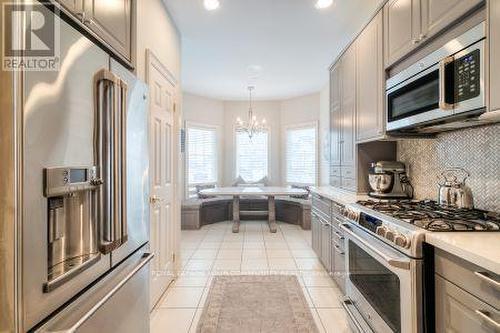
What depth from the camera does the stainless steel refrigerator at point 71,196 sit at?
2.58 feet

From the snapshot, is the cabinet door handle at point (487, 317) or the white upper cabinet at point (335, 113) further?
the white upper cabinet at point (335, 113)

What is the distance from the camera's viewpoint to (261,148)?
7086 millimetres

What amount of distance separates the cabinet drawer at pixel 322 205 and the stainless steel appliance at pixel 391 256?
742 millimetres

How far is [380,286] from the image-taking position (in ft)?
5.37

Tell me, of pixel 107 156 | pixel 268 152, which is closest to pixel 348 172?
pixel 107 156

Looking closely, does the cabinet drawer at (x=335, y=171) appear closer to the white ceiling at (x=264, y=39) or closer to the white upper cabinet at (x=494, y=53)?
the white ceiling at (x=264, y=39)

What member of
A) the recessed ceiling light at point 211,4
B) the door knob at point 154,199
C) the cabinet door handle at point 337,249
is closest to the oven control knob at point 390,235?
the cabinet door handle at point 337,249

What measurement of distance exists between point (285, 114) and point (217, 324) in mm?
5571

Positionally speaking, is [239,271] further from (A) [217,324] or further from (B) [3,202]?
(B) [3,202]

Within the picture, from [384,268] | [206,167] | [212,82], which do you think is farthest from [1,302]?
[206,167]

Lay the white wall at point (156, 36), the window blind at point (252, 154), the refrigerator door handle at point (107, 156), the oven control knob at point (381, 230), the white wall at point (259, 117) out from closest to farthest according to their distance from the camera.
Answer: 1. the refrigerator door handle at point (107, 156)
2. the oven control knob at point (381, 230)
3. the white wall at point (156, 36)
4. the white wall at point (259, 117)
5. the window blind at point (252, 154)

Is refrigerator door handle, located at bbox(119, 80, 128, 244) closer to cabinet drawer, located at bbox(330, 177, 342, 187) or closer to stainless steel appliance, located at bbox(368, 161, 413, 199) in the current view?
stainless steel appliance, located at bbox(368, 161, 413, 199)

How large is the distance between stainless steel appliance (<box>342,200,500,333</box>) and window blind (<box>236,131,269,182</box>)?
4.95 m

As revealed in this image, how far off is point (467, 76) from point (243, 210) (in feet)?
17.4
